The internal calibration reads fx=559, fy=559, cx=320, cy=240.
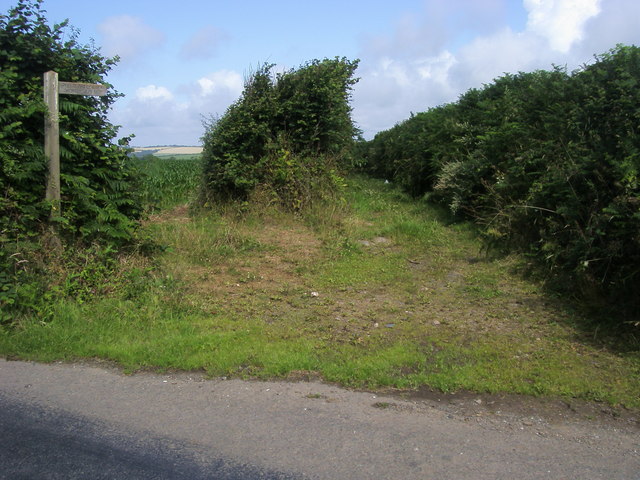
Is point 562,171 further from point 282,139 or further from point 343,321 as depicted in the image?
point 282,139

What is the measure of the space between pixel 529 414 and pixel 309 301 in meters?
3.54

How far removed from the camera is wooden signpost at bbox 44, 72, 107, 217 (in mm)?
7266

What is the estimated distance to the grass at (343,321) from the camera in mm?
5242

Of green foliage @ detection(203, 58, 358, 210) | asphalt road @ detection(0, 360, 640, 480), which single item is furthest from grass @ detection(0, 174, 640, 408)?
green foliage @ detection(203, 58, 358, 210)

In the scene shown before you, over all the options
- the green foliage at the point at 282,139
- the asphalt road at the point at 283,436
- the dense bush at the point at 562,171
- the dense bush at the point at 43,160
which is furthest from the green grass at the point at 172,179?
the asphalt road at the point at 283,436

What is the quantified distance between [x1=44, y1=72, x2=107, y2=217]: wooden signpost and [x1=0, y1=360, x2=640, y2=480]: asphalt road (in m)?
3.06

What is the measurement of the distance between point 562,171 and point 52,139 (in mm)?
6905

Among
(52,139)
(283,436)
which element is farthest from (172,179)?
(283,436)

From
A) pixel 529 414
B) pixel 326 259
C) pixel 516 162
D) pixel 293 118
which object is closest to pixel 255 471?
pixel 529 414

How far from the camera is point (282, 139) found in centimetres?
1239

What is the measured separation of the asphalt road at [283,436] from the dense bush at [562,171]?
2659 mm

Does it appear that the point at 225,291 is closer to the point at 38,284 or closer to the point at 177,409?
the point at 38,284

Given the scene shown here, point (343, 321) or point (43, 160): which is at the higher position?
point (43, 160)

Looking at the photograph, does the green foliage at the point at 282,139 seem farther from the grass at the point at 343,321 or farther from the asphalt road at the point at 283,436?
the asphalt road at the point at 283,436
